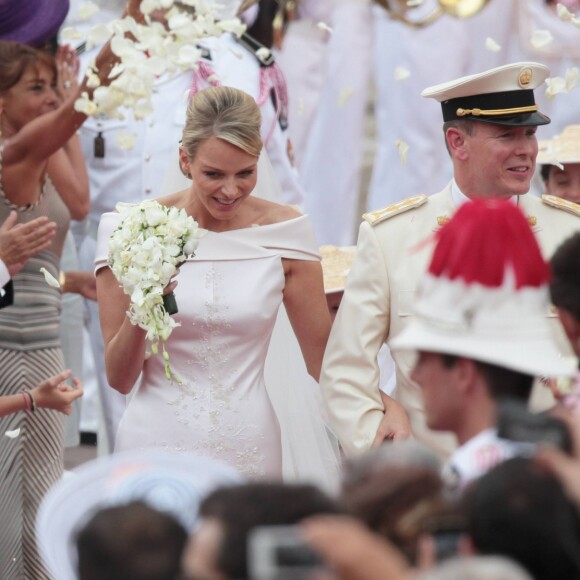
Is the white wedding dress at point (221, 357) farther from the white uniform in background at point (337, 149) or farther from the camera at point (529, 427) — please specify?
the white uniform in background at point (337, 149)

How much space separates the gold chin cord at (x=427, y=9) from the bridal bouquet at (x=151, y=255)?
12.7 ft

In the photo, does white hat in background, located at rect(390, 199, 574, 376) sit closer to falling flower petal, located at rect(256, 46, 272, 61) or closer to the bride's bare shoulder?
the bride's bare shoulder

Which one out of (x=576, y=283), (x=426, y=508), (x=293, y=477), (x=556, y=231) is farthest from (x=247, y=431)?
(x=426, y=508)

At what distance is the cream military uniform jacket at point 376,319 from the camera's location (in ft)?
14.7

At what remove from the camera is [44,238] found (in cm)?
530

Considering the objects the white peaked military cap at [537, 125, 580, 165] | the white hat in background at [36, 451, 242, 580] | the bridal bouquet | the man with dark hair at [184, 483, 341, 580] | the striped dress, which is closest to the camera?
the man with dark hair at [184, 483, 341, 580]

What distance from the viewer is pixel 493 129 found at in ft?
15.5

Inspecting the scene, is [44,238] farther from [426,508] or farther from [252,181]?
[426,508]

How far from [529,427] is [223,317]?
2.37 meters

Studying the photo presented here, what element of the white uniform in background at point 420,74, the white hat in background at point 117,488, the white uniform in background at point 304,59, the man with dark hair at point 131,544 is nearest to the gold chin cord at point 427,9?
the white uniform in background at point 420,74

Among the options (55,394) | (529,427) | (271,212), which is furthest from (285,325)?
(529,427)

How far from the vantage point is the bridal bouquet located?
14.3 feet

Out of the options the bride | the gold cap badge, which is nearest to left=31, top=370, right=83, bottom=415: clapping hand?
the bride

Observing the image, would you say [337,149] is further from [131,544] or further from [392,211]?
[131,544]
